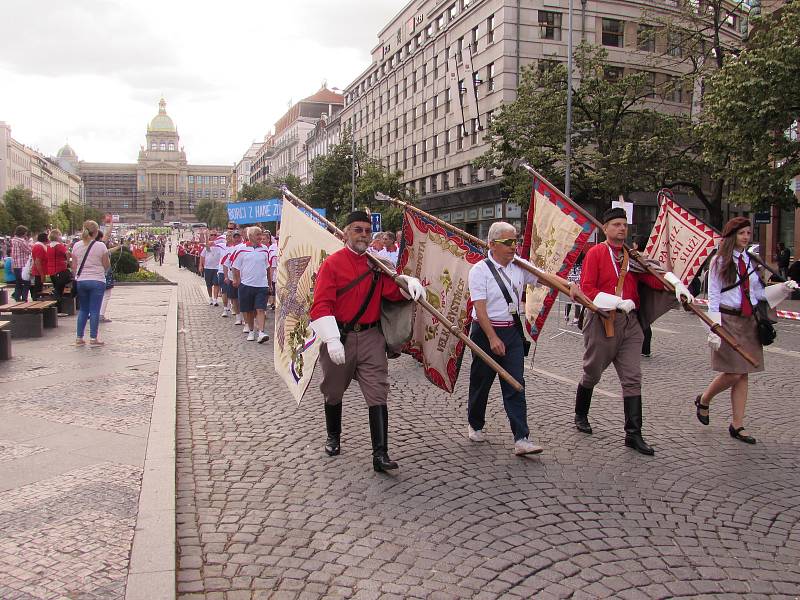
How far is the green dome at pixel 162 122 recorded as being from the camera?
197562 millimetres

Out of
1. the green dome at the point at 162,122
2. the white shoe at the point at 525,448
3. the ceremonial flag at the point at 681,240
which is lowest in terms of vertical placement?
the white shoe at the point at 525,448

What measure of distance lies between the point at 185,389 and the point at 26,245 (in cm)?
1297

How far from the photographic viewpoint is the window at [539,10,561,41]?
147 ft

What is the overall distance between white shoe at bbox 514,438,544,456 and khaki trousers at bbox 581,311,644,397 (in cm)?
91

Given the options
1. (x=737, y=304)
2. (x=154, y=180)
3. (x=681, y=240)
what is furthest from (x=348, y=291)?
(x=154, y=180)

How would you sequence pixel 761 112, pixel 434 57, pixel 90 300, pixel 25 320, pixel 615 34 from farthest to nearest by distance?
pixel 434 57
pixel 615 34
pixel 761 112
pixel 25 320
pixel 90 300

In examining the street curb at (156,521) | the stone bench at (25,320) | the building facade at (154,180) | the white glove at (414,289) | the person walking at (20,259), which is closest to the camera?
the street curb at (156,521)

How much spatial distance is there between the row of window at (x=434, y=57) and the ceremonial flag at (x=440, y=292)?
140 ft

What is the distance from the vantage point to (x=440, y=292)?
5.99 m

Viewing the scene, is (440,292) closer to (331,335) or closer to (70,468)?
(331,335)

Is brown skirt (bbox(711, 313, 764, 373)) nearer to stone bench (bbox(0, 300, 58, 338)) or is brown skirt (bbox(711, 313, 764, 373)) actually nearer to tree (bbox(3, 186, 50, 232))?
stone bench (bbox(0, 300, 58, 338))

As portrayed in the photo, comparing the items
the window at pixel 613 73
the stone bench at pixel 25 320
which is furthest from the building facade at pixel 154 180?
the stone bench at pixel 25 320

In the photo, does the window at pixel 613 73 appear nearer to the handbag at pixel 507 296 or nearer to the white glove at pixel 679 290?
the white glove at pixel 679 290

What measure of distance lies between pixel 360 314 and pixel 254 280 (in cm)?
741
